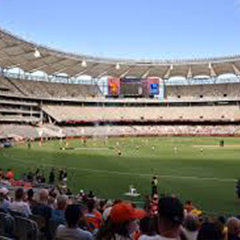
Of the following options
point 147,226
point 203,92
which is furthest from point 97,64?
point 147,226

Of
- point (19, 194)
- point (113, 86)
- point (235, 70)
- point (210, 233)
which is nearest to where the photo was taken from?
point (210, 233)

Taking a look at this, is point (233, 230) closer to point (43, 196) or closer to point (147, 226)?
point (147, 226)

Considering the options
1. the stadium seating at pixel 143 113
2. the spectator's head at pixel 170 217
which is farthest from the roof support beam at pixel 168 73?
the spectator's head at pixel 170 217

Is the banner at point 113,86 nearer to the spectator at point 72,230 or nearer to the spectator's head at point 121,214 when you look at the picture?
the spectator at point 72,230

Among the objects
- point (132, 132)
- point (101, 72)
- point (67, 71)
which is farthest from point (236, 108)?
point (67, 71)

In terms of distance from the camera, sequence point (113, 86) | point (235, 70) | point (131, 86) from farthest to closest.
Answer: point (131, 86) → point (113, 86) → point (235, 70)

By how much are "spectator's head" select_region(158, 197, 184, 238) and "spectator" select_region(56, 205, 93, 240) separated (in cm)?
207

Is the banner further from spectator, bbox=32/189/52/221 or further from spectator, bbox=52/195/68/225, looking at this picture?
spectator, bbox=52/195/68/225

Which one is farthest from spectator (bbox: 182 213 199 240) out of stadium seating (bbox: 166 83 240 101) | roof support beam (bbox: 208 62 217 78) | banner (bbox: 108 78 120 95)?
stadium seating (bbox: 166 83 240 101)

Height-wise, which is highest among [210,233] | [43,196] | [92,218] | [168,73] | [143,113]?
[168,73]

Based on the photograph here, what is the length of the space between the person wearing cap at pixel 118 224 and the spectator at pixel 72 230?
130 centimetres

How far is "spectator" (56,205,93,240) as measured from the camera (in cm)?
568

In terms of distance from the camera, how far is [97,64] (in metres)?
98.4

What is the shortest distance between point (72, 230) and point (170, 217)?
7.76 feet
